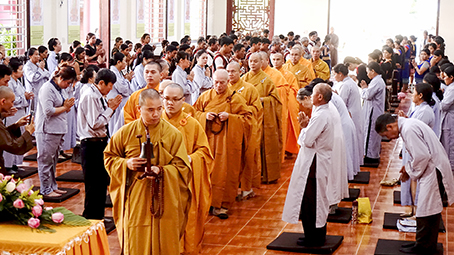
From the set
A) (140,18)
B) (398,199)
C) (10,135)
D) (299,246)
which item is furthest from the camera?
(140,18)

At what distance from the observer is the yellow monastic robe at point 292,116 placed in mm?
10859

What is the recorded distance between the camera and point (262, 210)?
27.0ft

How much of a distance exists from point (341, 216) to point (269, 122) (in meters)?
2.08

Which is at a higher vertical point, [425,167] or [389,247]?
[425,167]

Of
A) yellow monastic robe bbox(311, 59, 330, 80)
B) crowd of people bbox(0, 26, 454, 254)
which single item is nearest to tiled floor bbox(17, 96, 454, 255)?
crowd of people bbox(0, 26, 454, 254)

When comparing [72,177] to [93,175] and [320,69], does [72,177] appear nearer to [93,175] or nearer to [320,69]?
→ [93,175]

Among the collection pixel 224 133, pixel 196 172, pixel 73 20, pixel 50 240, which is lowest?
pixel 50 240

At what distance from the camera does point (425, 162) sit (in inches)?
241

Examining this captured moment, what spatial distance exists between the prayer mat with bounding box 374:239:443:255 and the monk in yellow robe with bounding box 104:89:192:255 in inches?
95.9

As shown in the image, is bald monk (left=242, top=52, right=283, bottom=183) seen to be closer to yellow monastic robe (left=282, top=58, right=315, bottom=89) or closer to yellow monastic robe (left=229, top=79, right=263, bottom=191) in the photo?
yellow monastic robe (left=229, top=79, right=263, bottom=191)

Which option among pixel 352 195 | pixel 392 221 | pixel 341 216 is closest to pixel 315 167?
pixel 341 216

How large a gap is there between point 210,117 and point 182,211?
7.13 ft

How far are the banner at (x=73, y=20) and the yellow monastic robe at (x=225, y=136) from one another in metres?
7.62

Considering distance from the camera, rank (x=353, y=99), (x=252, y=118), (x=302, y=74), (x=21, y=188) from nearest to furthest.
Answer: (x=21, y=188)
(x=252, y=118)
(x=353, y=99)
(x=302, y=74)
